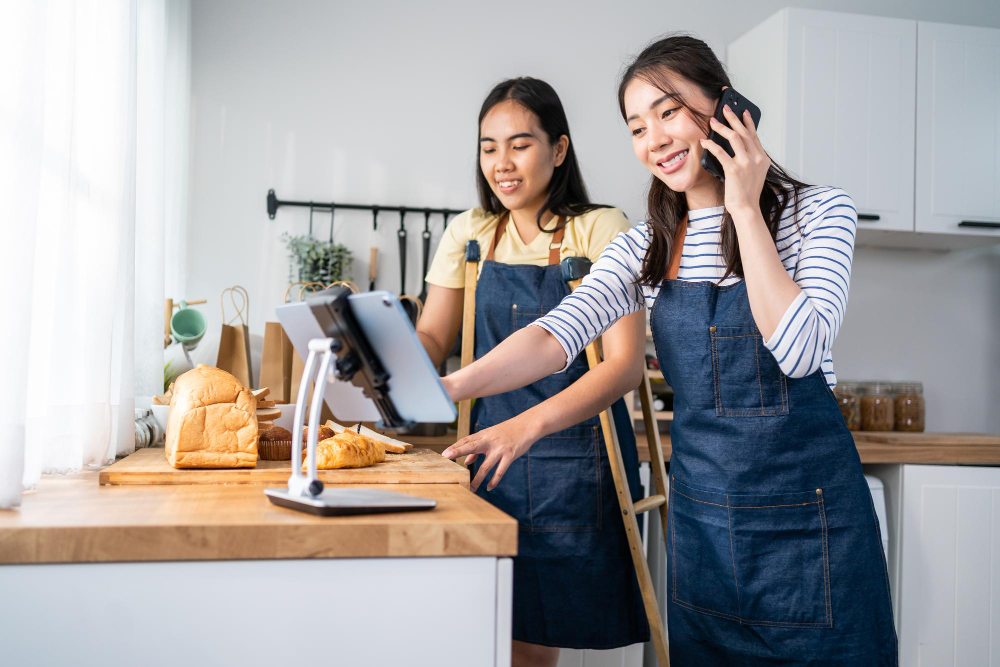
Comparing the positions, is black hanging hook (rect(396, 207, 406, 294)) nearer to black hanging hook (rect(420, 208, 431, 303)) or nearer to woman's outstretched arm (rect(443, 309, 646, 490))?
black hanging hook (rect(420, 208, 431, 303))

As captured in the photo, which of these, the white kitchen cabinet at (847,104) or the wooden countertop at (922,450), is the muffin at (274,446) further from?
the white kitchen cabinet at (847,104)

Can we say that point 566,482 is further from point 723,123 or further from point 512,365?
point 723,123

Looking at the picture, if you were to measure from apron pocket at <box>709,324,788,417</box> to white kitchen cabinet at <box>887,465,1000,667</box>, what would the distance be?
161cm

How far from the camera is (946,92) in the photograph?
3033 millimetres

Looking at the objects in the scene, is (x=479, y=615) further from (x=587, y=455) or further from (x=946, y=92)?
(x=946, y=92)

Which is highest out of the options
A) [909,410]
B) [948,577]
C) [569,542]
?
[909,410]

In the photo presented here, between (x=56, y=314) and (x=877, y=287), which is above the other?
(x=877, y=287)

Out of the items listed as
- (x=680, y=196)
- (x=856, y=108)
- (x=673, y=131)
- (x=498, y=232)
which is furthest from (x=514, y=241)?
(x=856, y=108)

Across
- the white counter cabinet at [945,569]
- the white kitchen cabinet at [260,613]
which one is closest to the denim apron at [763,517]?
the white kitchen cabinet at [260,613]

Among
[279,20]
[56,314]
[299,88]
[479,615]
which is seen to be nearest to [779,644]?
[479,615]

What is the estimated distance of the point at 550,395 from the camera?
185cm

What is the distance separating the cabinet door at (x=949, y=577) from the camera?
2.55 metres

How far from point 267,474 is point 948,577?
233cm

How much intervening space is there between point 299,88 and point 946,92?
2.48m
